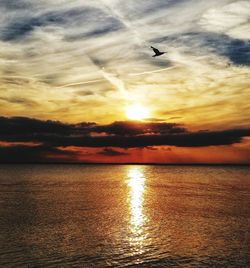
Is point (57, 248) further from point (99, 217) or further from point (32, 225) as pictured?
point (99, 217)

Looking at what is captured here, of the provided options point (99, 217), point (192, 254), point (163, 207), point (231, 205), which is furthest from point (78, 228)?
point (231, 205)

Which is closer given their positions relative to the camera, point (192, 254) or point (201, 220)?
point (192, 254)

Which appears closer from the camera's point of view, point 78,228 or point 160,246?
point 160,246

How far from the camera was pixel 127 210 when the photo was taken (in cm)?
7294

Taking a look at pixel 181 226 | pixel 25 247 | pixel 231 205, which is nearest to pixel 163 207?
pixel 231 205

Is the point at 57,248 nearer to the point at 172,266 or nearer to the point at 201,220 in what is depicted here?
the point at 172,266

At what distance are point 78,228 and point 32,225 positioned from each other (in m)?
6.90

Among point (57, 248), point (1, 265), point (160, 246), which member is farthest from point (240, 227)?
point (1, 265)

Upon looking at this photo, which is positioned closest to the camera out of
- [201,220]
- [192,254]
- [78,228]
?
[192,254]

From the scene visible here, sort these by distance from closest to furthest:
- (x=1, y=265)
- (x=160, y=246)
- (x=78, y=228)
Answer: (x=1, y=265), (x=160, y=246), (x=78, y=228)

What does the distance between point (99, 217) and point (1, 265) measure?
2975 cm

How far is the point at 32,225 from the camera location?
53312mm

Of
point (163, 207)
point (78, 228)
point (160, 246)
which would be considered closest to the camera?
point (160, 246)

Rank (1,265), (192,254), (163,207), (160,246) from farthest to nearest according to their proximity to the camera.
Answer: (163,207), (160,246), (192,254), (1,265)
